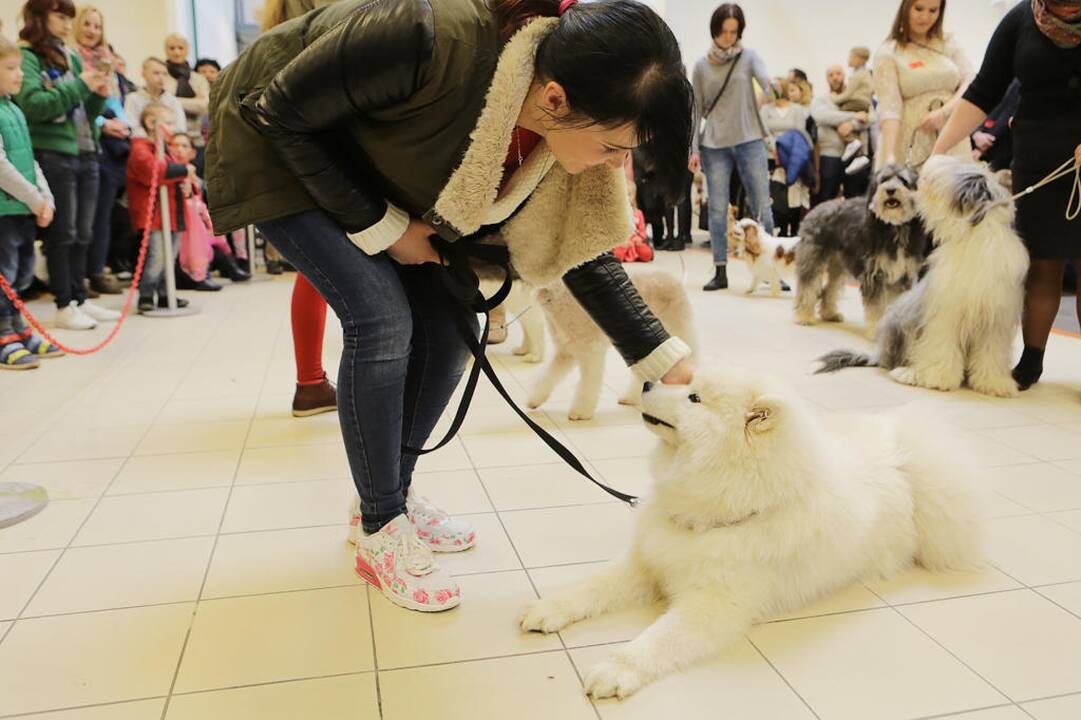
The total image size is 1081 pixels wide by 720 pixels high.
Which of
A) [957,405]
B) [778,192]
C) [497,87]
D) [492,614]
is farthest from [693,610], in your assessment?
[778,192]

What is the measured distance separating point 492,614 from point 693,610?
0.48 metres

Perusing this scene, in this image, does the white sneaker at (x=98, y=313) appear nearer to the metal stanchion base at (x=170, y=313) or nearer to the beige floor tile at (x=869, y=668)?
the metal stanchion base at (x=170, y=313)

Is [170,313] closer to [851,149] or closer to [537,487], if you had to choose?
[537,487]

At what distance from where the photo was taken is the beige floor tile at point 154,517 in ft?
7.27

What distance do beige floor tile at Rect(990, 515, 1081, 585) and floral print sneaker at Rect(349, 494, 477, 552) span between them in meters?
1.42

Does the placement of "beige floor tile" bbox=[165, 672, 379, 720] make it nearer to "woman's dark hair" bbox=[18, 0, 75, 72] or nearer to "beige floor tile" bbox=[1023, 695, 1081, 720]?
"beige floor tile" bbox=[1023, 695, 1081, 720]

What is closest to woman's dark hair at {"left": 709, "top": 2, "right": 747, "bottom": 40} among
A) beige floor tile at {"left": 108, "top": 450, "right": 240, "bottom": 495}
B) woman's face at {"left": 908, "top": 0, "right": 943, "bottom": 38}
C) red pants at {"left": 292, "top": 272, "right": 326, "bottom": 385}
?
woman's face at {"left": 908, "top": 0, "right": 943, "bottom": 38}

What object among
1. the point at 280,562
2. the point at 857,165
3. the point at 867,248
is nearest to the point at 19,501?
the point at 280,562

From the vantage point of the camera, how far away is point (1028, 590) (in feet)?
6.41

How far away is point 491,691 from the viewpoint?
155cm

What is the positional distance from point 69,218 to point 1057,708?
17.3 ft

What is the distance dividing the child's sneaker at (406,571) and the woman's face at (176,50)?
6768 millimetres

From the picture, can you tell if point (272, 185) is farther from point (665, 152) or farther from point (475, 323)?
point (665, 152)

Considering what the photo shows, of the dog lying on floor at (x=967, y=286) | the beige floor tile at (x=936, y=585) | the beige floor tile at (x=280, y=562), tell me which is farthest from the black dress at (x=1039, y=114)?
the beige floor tile at (x=280, y=562)
